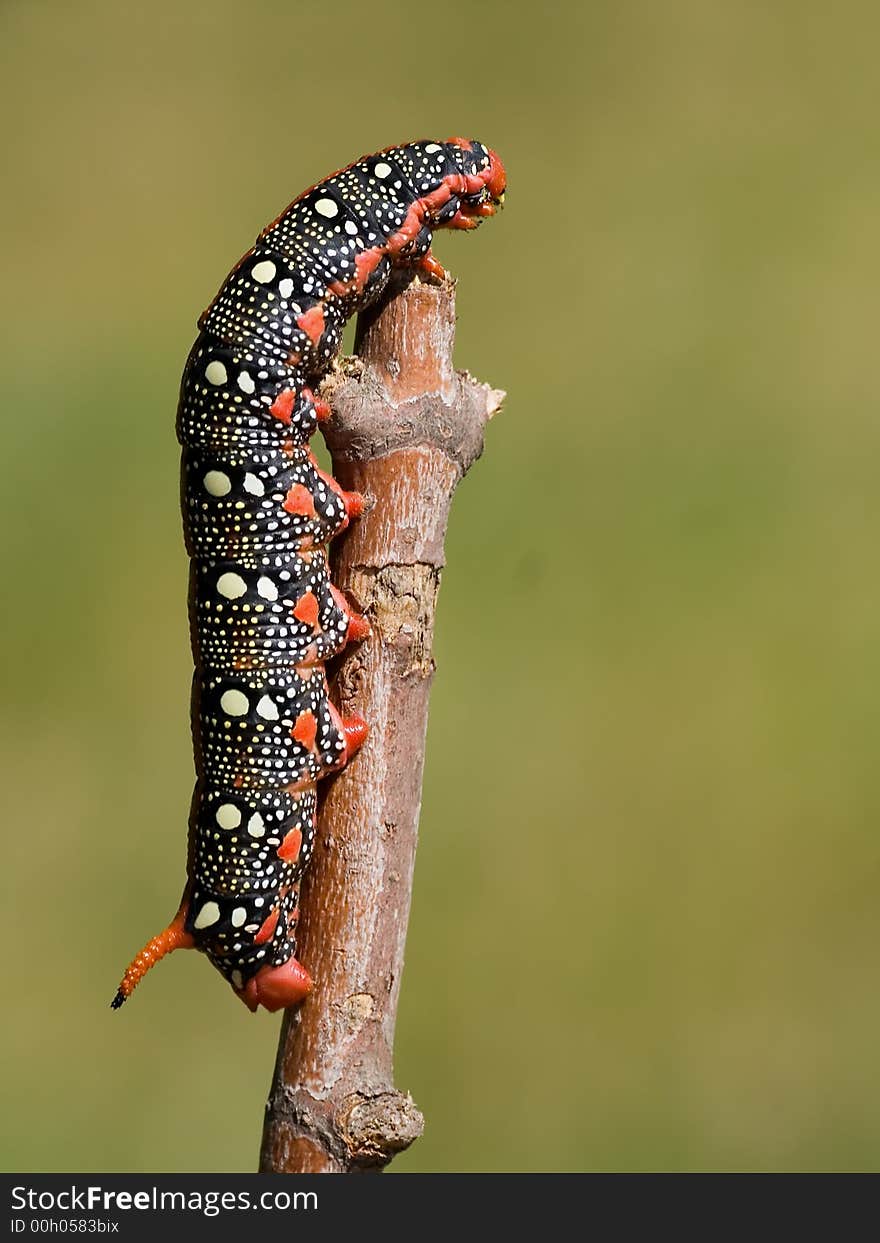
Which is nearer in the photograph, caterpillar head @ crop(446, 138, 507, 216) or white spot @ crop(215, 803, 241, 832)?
white spot @ crop(215, 803, 241, 832)

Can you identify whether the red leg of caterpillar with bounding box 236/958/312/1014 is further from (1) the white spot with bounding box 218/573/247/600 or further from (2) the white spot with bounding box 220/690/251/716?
(1) the white spot with bounding box 218/573/247/600

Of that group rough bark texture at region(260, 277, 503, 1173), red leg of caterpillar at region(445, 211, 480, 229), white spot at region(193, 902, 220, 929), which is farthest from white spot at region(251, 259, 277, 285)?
white spot at region(193, 902, 220, 929)

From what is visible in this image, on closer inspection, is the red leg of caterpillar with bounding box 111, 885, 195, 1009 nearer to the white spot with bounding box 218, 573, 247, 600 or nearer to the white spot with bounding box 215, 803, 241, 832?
the white spot with bounding box 215, 803, 241, 832

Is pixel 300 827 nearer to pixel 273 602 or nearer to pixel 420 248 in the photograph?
pixel 273 602

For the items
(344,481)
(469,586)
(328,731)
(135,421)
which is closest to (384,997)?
(328,731)

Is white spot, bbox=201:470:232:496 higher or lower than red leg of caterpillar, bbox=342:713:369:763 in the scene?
higher

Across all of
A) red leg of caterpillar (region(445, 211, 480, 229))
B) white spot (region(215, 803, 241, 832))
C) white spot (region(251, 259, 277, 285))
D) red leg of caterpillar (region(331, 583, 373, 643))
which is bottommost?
white spot (region(215, 803, 241, 832))
